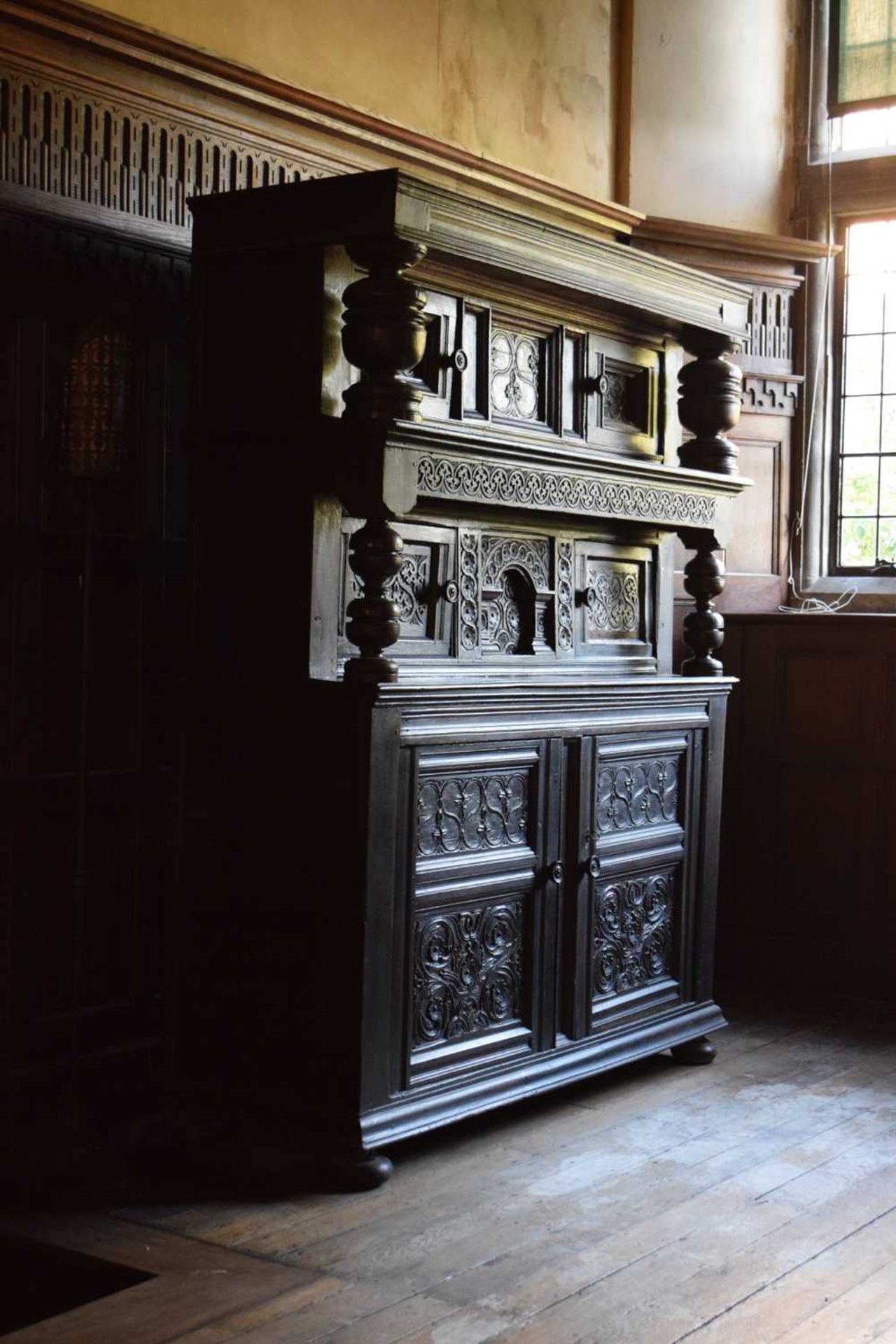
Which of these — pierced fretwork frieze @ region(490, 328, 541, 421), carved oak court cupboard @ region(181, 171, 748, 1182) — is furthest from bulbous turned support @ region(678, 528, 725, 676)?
pierced fretwork frieze @ region(490, 328, 541, 421)

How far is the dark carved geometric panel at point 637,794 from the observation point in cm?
445

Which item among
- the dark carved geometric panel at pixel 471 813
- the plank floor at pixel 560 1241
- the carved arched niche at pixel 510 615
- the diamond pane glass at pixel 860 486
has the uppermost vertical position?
the diamond pane glass at pixel 860 486

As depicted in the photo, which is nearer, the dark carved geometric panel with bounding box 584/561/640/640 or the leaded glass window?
the dark carved geometric panel with bounding box 584/561/640/640

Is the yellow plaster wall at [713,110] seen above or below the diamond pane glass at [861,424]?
above

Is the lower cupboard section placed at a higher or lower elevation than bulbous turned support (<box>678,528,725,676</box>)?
lower

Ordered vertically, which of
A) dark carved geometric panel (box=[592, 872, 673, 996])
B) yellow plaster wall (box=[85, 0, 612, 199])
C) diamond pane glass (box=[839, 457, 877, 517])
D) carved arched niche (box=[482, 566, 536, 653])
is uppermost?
yellow plaster wall (box=[85, 0, 612, 199])

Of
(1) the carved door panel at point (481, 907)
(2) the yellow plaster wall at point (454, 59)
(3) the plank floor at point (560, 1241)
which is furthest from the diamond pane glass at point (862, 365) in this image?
(3) the plank floor at point (560, 1241)

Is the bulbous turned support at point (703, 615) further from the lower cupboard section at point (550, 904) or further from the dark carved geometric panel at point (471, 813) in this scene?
the dark carved geometric panel at point (471, 813)

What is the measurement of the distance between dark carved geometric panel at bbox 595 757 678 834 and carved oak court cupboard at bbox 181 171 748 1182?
0.01 meters

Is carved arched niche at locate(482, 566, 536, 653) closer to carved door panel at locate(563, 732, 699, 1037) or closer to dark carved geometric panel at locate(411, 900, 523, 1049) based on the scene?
carved door panel at locate(563, 732, 699, 1037)

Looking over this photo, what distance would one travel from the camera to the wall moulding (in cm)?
371

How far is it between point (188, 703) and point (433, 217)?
1.28 m

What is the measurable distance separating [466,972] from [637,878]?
0.80 metres

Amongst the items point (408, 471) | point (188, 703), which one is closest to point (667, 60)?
point (408, 471)
